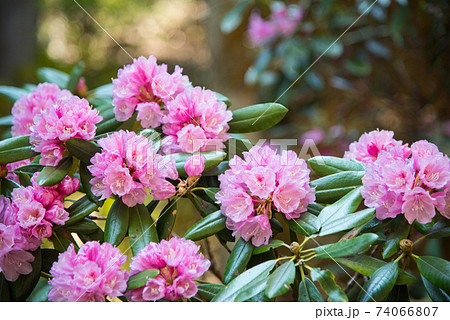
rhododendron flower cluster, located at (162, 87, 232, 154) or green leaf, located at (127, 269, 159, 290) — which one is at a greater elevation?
rhododendron flower cluster, located at (162, 87, 232, 154)

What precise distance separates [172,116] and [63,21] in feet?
18.1

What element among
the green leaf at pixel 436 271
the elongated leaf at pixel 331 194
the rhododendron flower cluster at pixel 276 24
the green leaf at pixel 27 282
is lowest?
the green leaf at pixel 27 282

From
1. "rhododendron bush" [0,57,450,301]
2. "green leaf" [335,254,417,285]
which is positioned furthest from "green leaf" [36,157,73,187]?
"green leaf" [335,254,417,285]

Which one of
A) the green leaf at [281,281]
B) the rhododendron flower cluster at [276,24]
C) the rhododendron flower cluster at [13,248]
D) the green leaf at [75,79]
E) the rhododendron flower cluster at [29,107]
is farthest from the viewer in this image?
the rhododendron flower cluster at [276,24]

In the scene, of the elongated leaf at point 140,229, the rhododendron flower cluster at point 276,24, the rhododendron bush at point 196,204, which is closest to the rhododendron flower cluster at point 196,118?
the rhododendron bush at point 196,204

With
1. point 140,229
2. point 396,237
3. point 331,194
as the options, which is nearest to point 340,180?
point 331,194

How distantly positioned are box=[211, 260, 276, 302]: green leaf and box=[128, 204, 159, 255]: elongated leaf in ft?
0.49

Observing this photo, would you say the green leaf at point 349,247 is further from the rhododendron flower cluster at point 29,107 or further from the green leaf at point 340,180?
the rhododendron flower cluster at point 29,107

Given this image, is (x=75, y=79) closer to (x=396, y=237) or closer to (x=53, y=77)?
(x=53, y=77)

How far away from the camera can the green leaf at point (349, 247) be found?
24.5 inches

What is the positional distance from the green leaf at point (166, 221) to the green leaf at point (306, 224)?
0.20 metres

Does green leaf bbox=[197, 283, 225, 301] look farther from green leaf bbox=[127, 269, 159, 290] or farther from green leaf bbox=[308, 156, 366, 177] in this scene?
green leaf bbox=[308, 156, 366, 177]

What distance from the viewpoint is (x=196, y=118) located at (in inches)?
31.6

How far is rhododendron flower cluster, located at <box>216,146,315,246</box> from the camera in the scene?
70cm
